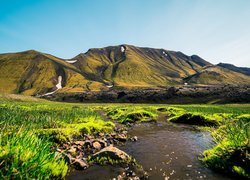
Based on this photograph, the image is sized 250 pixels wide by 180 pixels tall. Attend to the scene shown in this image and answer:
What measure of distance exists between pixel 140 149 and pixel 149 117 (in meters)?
20.4

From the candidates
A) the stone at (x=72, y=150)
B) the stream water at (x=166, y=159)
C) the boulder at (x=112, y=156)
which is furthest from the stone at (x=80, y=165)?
the stone at (x=72, y=150)

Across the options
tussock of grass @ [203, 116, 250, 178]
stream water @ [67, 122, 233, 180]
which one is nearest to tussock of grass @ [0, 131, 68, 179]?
stream water @ [67, 122, 233, 180]

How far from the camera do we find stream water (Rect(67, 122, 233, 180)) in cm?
1185

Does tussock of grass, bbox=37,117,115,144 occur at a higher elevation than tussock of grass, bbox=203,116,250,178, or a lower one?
lower

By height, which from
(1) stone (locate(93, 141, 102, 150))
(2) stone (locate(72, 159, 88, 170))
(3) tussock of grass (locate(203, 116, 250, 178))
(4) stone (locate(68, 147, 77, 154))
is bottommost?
(1) stone (locate(93, 141, 102, 150))

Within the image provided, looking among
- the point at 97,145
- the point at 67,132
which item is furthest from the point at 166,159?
the point at 67,132

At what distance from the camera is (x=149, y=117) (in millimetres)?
37656

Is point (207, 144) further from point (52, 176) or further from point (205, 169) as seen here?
point (52, 176)

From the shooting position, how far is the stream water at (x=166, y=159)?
11.9 meters

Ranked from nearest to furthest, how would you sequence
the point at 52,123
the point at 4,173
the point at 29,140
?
the point at 4,173
the point at 29,140
the point at 52,123

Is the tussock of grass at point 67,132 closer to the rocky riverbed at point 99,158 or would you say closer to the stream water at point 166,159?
the rocky riverbed at point 99,158

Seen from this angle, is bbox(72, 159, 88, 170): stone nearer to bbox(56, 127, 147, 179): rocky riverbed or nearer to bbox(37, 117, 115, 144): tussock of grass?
bbox(56, 127, 147, 179): rocky riverbed

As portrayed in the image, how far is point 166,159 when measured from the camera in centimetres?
1471

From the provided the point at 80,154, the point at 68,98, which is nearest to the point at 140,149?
the point at 80,154
